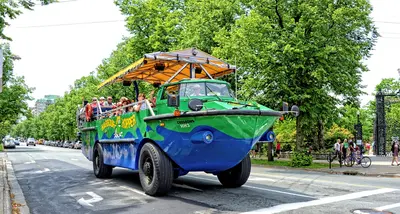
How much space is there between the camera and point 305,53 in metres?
20.5

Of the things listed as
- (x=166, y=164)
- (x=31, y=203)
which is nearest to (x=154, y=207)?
(x=166, y=164)

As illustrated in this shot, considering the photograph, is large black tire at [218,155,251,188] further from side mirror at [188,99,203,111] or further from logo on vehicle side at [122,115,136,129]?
side mirror at [188,99,203,111]

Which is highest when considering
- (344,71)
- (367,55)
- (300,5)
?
(300,5)

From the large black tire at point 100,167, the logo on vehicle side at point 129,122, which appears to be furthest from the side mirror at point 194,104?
the large black tire at point 100,167

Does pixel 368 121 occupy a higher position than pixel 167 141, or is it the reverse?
pixel 368 121

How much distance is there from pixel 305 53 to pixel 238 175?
11.8 meters

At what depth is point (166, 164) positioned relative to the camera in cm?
919

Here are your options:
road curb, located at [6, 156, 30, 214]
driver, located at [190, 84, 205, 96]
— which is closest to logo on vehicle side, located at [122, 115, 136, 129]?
driver, located at [190, 84, 205, 96]

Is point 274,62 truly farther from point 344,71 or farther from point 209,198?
point 209,198

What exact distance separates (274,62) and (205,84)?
1173 centimetres

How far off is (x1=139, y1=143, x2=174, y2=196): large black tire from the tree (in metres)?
12.2

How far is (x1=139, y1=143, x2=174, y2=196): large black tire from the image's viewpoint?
9.11m

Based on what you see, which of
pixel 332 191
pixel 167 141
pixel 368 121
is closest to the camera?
pixel 167 141

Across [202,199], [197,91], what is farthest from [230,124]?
[202,199]
